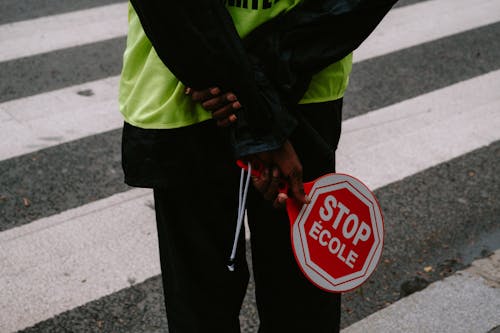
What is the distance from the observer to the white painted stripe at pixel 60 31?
5.04m

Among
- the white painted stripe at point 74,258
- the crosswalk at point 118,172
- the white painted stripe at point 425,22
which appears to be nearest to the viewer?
the white painted stripe at point 74,258

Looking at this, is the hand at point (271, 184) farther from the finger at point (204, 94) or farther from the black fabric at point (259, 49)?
the finger at point (204, 94)

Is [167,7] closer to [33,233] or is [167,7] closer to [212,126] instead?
[212,126]

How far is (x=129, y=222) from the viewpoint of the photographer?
3.28 m

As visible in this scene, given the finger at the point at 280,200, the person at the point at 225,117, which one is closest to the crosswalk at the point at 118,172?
the person at the point at 225,117

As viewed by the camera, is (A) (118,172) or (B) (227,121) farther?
(A) (118,172)

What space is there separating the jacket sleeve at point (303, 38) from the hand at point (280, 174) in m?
0.13

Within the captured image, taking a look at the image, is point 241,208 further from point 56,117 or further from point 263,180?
point 56,117

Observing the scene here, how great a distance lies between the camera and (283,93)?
1.59 m

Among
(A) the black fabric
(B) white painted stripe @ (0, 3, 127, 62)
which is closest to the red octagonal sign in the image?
(A) the black fabric

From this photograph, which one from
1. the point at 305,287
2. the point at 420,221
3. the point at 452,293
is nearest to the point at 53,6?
the point at 420,221

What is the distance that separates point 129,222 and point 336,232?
1.75 meters

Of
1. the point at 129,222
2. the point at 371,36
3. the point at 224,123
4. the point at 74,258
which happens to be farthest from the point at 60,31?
the point at 224,123

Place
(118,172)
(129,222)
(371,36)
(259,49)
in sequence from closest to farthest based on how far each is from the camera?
(259,49)
(129,222)
(118,172)
(371,36)
